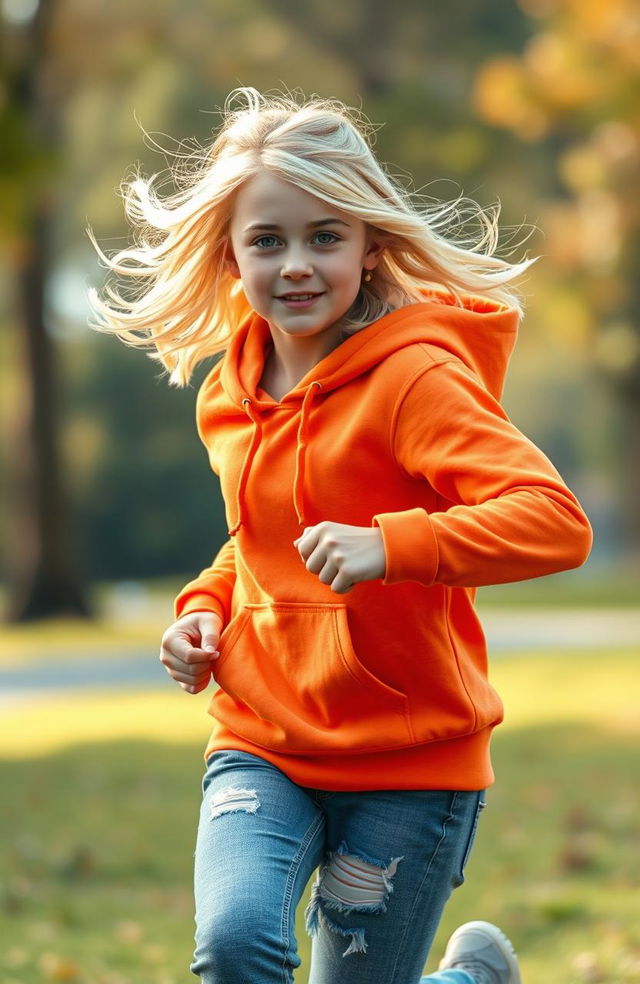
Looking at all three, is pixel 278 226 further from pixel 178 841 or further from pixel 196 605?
pixel 178 841

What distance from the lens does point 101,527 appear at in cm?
3266

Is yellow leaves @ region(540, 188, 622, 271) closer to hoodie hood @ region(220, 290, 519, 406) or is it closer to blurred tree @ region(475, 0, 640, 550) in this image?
blurred tree @ region(475, 0, 640, 550)

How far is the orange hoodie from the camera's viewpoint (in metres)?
2.80

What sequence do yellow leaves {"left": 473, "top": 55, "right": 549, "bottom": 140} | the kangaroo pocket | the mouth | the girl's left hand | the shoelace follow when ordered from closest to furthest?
the girl's left hand, the kangaroo pocket, the mouth, the shoelace, yellow leaves {"left": 473, "top": 55, "right": 549, "bottom": 140}

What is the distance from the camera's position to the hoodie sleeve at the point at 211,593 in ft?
10.9

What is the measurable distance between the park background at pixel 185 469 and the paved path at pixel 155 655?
0.07 metres

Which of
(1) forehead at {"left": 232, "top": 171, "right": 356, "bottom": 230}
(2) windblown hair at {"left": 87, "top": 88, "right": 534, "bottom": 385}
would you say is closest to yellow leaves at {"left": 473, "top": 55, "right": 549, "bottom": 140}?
(2) windblown hair at {"left": 87, "top": 88, "right": 534, "bottom": 385}

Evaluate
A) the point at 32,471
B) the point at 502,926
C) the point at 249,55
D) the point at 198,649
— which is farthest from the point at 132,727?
the point at 249,55

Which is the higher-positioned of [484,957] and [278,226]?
[278,226]

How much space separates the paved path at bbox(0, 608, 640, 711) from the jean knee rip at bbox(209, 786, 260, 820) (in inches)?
366

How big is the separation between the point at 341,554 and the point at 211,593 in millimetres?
796

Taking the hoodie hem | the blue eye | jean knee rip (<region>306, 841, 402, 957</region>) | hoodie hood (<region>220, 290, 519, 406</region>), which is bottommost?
jean knee rip (<region>306, 841, 402, 957</region>)

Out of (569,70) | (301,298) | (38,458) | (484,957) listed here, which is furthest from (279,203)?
(569,70)

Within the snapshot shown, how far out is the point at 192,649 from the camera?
123 inches
